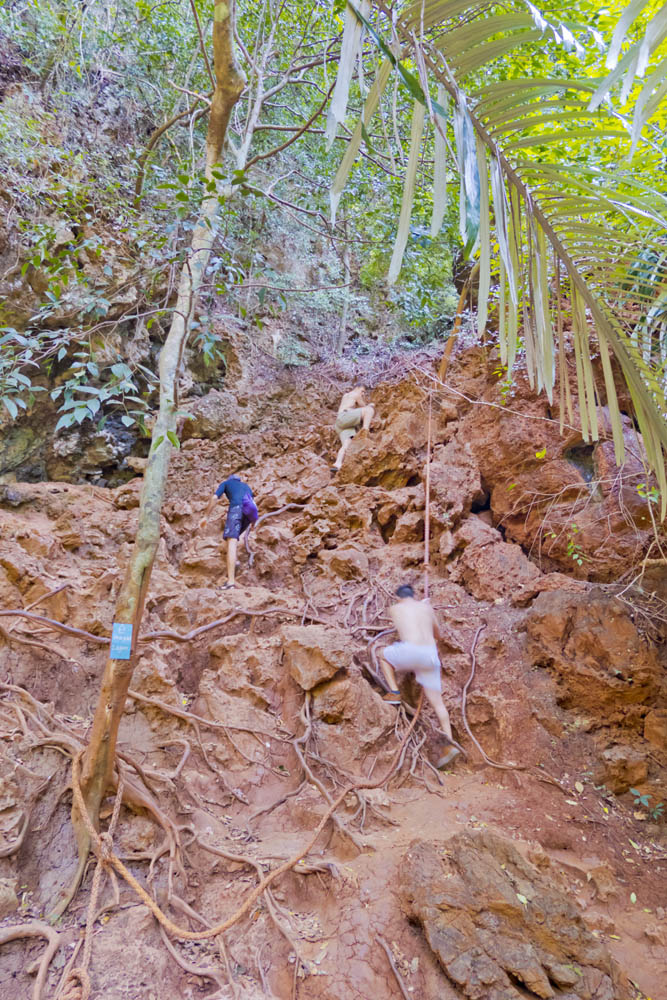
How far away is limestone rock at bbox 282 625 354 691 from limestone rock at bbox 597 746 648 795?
1.96m

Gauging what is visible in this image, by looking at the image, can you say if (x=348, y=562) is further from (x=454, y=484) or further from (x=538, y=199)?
(x=538, y=199)

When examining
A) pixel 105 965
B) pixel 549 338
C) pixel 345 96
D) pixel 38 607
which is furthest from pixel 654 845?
pixel 38 607

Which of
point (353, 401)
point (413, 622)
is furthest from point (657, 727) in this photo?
point (353, 401)

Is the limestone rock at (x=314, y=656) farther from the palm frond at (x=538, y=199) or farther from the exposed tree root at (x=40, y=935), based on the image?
the palm frond at (x=538, y=199)

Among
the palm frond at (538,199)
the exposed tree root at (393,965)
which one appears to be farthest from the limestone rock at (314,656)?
the palm frond at (538,199)

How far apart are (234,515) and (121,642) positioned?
2.95 m

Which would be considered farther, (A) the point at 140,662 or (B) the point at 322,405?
(B) the point at 322,405

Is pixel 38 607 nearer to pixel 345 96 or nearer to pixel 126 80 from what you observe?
pixel 345 96

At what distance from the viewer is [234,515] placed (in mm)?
5562

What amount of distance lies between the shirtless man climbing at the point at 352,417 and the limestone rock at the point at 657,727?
167 inches

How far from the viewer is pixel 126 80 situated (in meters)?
7.54

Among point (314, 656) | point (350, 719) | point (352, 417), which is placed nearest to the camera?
point (350, 719)

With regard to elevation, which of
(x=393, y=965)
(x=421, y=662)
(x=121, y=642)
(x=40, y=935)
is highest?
(x=121, y=642)

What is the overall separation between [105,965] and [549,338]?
Result: 120 inches
